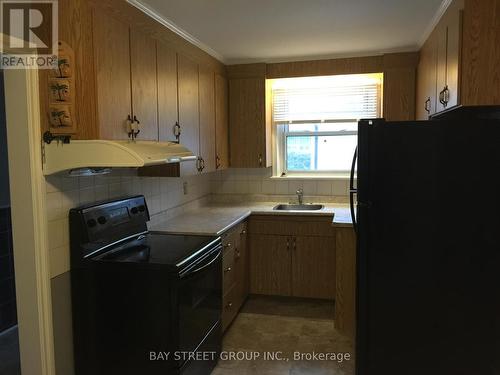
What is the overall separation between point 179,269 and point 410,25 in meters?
2.37

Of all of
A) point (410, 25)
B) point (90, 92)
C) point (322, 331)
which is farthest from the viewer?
point (322, 331)

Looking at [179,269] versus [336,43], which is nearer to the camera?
[179,269]

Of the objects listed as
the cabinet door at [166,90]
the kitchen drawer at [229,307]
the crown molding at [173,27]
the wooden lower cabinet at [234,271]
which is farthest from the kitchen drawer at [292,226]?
the crown molding at [173,27]

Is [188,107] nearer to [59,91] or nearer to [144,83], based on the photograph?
[144,83]

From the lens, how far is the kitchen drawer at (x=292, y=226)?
3.72m

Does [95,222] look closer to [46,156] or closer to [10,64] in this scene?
[46,156]

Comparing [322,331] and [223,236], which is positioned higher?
[223,236]

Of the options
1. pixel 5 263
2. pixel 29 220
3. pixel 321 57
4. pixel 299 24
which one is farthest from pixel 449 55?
pixel 5 263

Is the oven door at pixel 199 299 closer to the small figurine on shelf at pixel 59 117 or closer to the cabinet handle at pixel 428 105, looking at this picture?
the small figurine on shelf at pixel 59 117

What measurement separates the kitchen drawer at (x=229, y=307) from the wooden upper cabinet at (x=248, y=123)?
54.1 inches

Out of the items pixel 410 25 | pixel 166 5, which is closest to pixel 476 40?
pixel 410 25

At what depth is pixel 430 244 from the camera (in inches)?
86.8

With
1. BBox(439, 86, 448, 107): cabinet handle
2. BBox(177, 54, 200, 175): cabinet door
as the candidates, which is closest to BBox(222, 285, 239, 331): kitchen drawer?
BBox(177, 54, 200, 175): cabinet door

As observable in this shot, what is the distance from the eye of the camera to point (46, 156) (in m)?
1.89
